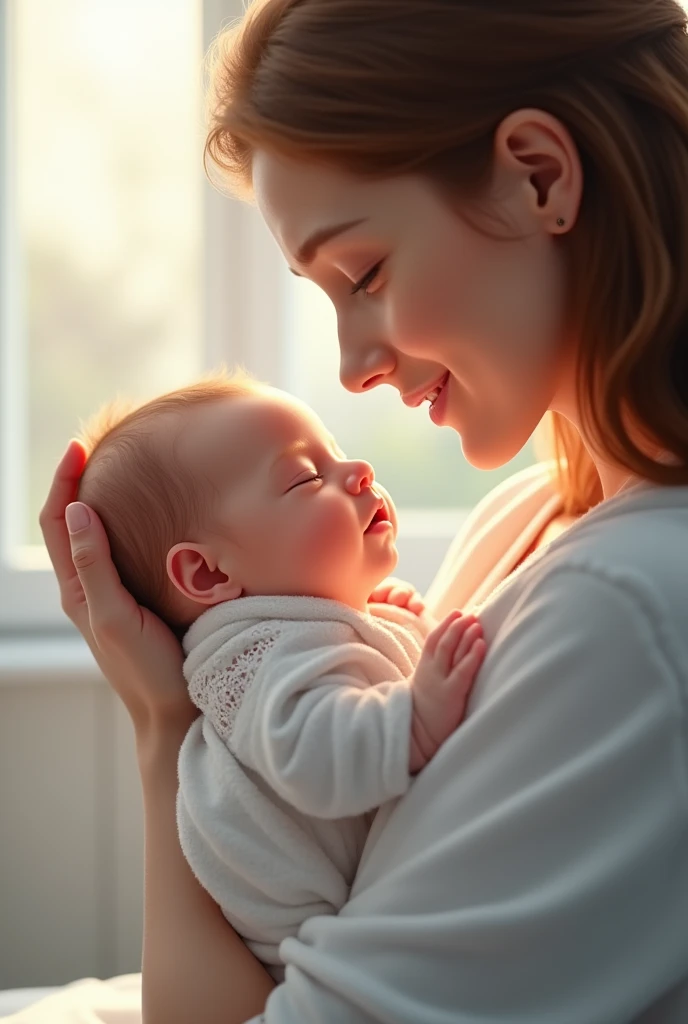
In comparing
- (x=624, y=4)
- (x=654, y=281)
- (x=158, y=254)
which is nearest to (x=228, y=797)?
(x=654, y=281)

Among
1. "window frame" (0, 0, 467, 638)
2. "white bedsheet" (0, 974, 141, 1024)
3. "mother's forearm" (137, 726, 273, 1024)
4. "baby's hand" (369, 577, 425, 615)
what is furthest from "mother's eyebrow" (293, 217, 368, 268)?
A: "window frame" (0, 0, 467, 638)

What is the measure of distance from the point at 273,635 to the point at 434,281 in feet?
1.26

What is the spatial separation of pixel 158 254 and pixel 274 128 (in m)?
1.43

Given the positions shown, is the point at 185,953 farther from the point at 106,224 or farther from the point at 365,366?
the point at 106,224

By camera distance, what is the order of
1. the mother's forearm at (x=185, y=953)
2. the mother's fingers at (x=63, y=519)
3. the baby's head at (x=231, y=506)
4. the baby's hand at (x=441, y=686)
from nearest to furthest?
1. the baby's hand at (x=441, y=686)
2. the mother's forearm at (x=185, y=953)
3. the baby's head at (x=231, y=506)
4. the mother's fingers at (x=63, y=519)

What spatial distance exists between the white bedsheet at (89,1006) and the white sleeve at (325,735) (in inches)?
16.3

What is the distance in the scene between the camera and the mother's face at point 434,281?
105cm

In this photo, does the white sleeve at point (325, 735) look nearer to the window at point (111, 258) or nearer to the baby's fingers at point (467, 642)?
the baby's fingers at point (467, 642)

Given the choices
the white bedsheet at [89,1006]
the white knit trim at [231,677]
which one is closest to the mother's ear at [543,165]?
the white knit trim at [231,677]

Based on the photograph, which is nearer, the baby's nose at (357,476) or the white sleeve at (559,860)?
the white sleeve at (559,860)

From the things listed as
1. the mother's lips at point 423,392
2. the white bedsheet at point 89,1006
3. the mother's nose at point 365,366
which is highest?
the mother's nose at point 365,366

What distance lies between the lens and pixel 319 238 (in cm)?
108

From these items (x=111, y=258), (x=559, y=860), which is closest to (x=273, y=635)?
(x=559, y=860)

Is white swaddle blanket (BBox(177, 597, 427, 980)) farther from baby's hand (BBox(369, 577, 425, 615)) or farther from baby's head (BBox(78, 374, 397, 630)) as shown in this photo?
baby's hand (BBox(369, 577, 425, 615))
